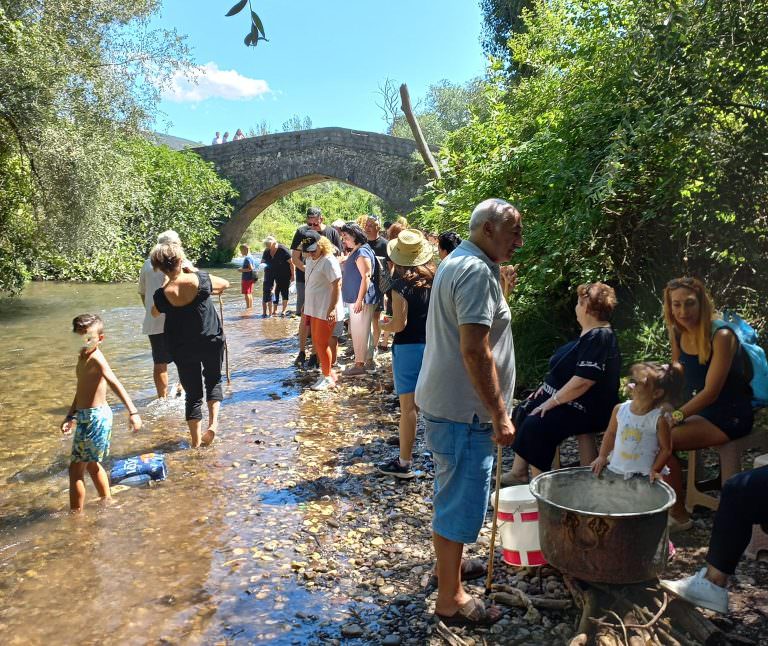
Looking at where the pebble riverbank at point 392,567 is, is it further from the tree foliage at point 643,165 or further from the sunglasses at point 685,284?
the tree foliage at point 643,165

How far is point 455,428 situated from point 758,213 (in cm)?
336

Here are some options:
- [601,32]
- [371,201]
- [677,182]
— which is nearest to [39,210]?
[601,32]

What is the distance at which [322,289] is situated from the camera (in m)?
8.17

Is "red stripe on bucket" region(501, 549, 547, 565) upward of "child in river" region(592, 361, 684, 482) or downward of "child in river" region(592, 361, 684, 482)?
downward

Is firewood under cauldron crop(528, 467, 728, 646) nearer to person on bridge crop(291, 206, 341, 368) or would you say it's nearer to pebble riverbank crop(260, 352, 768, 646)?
pebble riverbank crop(260, 352, 768, 646)

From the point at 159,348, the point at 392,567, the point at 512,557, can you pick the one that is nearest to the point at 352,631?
the point at 392,567

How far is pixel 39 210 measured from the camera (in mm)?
15328

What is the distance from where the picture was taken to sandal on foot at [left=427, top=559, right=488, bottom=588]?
3.91 metres

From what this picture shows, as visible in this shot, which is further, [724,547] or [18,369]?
[18,369]

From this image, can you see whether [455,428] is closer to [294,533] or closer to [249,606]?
[249,606]

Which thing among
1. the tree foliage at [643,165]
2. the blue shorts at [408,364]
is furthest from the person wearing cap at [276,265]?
the blue shorts at [408,364]

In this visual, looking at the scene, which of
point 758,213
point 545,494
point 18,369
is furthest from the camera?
point 18,369

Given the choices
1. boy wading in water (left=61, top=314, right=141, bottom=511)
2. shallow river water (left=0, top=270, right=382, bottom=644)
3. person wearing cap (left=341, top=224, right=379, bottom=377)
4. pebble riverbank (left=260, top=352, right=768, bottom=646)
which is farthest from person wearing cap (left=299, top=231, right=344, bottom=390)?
boy wading in water (left=61, top=314, right=141, bottom=511)

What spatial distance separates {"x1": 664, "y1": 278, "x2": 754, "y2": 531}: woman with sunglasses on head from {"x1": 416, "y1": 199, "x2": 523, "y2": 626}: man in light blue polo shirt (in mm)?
1315
